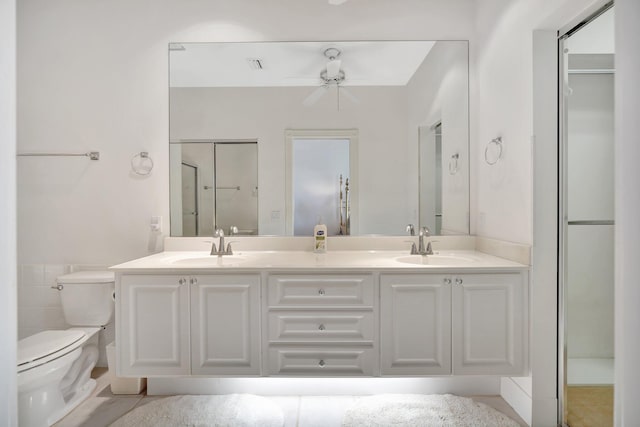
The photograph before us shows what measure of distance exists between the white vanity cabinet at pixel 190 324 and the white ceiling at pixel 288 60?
1.33m

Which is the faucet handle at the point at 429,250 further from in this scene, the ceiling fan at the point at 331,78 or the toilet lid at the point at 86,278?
the toilet lid at the point at 86,278

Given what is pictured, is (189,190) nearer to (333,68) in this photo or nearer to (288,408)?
(333,68)

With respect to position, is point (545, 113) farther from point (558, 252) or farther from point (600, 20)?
point (558, 252)

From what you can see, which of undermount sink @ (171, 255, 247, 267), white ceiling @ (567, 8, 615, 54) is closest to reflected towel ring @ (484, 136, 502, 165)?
white ceiling @ (567, 8, 615, 54)

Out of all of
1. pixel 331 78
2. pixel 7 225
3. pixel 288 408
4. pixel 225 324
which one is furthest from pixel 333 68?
pixel 288 408

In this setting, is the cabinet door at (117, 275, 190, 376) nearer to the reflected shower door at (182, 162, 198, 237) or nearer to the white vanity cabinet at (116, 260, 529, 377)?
the white vanity cabinet at (116, 260, 529, 377)

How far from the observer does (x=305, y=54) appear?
2.44 meters

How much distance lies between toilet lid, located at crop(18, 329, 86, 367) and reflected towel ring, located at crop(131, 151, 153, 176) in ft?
3.38

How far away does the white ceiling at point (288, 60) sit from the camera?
242 centimetres

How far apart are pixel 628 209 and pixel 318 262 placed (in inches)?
51.9

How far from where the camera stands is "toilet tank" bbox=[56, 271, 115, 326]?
2.27 meters

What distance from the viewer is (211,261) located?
212cm

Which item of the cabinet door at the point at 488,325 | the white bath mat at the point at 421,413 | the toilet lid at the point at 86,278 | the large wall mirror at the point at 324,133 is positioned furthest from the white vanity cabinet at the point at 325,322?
the large wall mirror at the point at 324,133

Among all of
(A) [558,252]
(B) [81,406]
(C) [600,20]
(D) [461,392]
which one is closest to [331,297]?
(D) [461,392]
